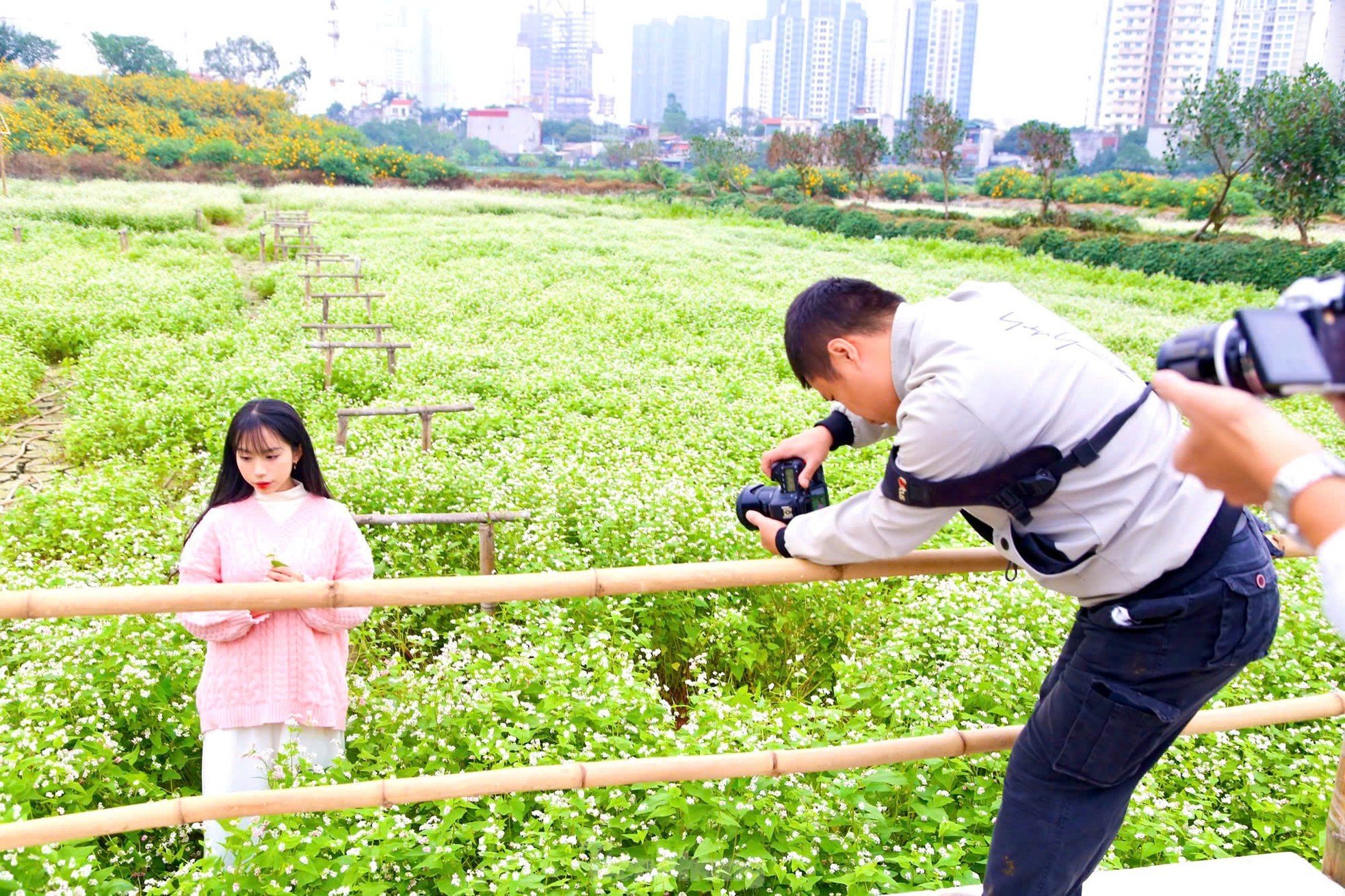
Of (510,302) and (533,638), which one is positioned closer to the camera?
(533,638)

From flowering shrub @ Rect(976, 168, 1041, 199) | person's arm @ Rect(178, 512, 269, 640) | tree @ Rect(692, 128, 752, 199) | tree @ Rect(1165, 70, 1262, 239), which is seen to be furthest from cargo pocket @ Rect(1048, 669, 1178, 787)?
tree @ Rect(692, 128, 752, 199)

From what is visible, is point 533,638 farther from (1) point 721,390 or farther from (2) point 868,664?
(1) point 721,390

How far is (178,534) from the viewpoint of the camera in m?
5.62

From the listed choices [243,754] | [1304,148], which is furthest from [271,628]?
[1304,148]

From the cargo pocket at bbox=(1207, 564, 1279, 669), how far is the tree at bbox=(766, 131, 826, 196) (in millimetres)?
54479

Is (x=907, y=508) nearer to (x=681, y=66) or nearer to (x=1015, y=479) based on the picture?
(x=1015, y=479)

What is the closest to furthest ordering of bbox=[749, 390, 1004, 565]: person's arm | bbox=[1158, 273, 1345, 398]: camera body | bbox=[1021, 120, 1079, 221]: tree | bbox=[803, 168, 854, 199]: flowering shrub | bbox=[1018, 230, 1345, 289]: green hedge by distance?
1. bbox=[1158, 273, 1345, 398]: camera body
2. bbox=[749, 390, 1004, 565]: person's arm
3. bbox=[1018, 230, 1345, 289]: green hedge
4. bbox=[1021, 120, 1079, 221]: tree
5. bbox=[803, 168, 854, 199]: flowering shrub

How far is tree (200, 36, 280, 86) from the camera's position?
9362 cm

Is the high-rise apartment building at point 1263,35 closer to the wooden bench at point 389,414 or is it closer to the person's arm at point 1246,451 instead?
the wooden bench at point 389,414

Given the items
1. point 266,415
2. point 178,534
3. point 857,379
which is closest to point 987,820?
point 857,379

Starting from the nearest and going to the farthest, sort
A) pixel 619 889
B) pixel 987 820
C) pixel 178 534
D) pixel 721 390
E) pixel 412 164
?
pixel 619 889 < pixel 987 820 < pixel 178 534 < pixel 721 390 < pixel 412 164

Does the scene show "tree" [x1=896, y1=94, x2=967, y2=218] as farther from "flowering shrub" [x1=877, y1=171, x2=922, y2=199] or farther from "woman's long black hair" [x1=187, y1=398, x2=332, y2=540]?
"woman's long black hair" [x1=187, y1=398, x2=332, y2=540]

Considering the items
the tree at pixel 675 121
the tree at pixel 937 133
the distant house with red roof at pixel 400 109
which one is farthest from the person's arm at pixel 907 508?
the distant house with red roof at pixel 400 109

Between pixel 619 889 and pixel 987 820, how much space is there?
127 centimetres
